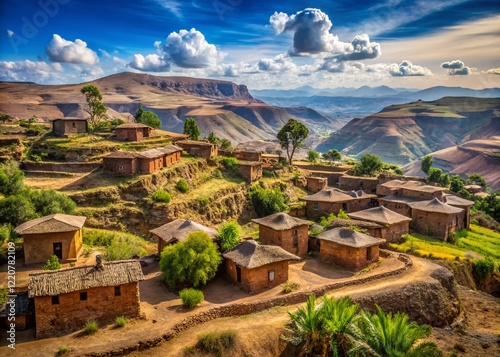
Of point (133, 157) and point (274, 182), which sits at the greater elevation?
point (133, 157)

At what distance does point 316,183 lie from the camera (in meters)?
51.2

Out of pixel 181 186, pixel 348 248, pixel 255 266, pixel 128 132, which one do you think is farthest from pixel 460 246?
pixel 128 132

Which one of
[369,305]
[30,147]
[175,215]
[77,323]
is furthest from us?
[30,147]

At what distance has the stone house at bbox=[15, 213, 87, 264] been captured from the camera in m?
23.4

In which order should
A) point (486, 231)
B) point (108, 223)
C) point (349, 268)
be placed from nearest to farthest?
point (349, 268) → point (108, 223) → point (486, 231)

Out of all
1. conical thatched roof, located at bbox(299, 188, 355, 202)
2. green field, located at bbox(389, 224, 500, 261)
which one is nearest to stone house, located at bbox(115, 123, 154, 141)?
conical thatched roof, located at bbox(299, 188, 355, 202)

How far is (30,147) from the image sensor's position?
42469mm

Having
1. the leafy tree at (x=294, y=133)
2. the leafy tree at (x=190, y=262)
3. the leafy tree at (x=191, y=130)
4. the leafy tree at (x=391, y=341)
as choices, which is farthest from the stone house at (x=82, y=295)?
the leafy tree at (x=294, y=133)

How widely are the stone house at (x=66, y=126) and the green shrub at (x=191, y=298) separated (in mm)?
33675

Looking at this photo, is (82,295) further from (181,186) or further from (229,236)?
(181,186)

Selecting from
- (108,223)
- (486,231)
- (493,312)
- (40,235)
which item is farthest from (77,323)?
(486,231)

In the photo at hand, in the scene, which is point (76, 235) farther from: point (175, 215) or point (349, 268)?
point (349, 268)

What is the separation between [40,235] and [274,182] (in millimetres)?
29575

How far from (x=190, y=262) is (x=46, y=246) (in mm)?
9104
